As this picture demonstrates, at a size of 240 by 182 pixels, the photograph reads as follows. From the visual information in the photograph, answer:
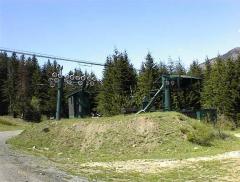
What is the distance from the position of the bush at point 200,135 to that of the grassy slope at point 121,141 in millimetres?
379

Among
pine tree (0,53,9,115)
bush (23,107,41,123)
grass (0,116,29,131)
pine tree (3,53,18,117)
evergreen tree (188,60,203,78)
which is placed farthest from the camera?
pine tree (0,53,9,115)

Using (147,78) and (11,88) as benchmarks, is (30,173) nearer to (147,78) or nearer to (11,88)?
(147,78)

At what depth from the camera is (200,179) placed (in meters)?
15.9

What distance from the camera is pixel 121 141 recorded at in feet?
92.6

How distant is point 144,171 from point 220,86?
33.4 m

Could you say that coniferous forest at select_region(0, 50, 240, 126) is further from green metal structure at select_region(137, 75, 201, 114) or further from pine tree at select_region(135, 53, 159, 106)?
green metal structure at select_region(137, 75, 201, 114)

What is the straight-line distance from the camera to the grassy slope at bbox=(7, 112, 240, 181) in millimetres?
25531

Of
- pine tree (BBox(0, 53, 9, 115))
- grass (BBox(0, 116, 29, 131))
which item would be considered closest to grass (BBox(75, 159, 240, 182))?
grass (BBox(0, 116, 29, 131))

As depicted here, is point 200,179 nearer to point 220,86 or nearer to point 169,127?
point 169,127

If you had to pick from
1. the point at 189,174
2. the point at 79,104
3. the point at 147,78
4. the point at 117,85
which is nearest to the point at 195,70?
the point at 147,78

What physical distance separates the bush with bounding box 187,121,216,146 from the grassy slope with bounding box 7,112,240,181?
0.38 metres

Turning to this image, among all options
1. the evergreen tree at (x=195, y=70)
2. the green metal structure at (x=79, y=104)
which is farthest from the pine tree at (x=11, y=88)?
the green metal structure at (x=79, y=104)

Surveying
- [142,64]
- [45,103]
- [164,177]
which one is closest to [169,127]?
[164,177]

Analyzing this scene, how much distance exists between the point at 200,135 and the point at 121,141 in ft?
15.1
